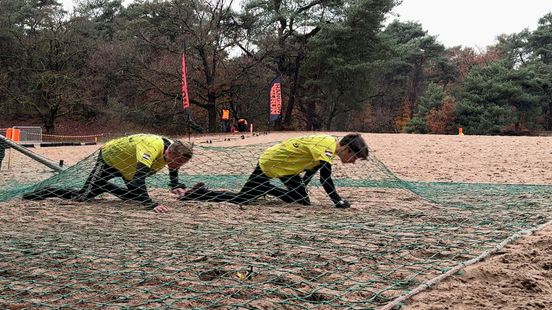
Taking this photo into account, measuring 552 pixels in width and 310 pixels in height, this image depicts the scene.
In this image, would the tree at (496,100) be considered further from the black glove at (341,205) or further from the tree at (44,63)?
the black glove at (341,205)

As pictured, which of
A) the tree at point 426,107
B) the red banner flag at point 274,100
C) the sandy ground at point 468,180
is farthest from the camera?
the tree at point 426,107

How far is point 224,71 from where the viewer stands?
23.0m

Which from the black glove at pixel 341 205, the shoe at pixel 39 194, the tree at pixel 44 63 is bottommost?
the shoe at pixel 39 194

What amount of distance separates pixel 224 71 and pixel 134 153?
1869 centimetres

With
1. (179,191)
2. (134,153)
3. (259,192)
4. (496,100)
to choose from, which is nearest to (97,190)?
(134,153)

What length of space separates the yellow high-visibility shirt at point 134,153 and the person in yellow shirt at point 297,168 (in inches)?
21.7

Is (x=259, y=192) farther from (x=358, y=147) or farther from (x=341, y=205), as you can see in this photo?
(x=358, y=147)

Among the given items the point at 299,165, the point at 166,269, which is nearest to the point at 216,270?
the point at 166,269

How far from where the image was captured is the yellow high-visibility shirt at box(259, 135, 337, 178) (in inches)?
179

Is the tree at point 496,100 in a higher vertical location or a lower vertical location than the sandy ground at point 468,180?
higher

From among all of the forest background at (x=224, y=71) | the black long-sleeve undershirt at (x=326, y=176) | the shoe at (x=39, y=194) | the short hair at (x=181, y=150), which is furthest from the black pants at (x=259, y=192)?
the forest background at (x=224, y=71)

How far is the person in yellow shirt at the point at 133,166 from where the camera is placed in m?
4.49

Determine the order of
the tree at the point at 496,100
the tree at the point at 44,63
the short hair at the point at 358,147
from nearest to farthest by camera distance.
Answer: the short hair at the point at 358,147
the tree at the point at 44,63
the tree at the point at 496,100

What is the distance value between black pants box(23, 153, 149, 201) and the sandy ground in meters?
0.17
